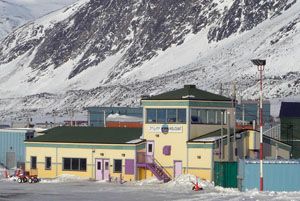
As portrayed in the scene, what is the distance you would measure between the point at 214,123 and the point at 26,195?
1897 cm

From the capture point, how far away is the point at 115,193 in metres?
67.1

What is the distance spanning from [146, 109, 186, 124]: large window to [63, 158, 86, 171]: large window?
6.51 meters

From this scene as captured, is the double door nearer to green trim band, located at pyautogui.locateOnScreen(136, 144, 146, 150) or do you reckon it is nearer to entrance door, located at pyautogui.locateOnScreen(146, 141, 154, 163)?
green trim band, located at pyautogui.locateOnScreen(136, 144, 146, 150)

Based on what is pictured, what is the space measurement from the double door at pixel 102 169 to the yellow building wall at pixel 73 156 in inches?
11.3

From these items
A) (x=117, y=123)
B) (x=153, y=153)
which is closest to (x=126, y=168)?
(x=153, y=153)

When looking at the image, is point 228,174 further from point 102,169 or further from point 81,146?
point 81,146

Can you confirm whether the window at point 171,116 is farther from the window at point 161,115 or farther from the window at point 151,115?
the window at point 151,115

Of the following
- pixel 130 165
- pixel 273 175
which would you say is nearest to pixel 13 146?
pixel 130 165

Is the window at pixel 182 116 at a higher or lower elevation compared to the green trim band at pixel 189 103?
lower

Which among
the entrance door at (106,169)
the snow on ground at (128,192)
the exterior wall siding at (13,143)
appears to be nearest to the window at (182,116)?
the snow on ground at (128,192)

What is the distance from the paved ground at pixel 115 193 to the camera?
205ft

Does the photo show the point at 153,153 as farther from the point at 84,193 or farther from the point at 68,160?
the point at 84,193

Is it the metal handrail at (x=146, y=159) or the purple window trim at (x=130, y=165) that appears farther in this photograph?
the purple window trim at (x=130, y=165)

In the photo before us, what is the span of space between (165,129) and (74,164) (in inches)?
333
